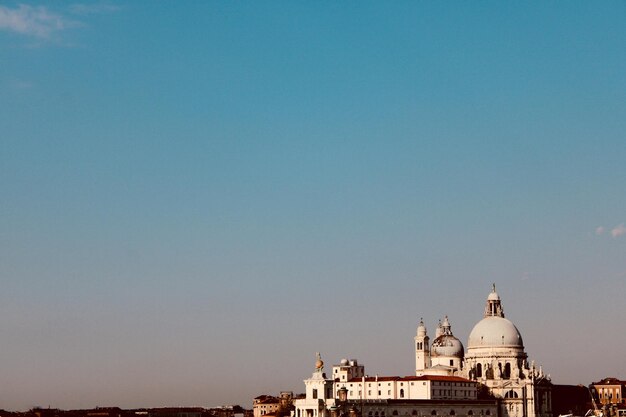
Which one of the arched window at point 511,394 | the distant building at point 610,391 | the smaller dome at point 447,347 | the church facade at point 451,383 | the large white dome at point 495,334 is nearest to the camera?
the church facade at point 451,383

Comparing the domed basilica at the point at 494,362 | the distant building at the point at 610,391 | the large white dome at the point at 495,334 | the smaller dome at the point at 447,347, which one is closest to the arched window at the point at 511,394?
the domed basilica at the point at 494,362

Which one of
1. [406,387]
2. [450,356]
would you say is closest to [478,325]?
[450,356]

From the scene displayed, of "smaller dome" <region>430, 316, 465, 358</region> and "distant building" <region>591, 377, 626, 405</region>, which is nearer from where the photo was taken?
"smaller dome" <region>430, 316, 465, 358</region>

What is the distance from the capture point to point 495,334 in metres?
117

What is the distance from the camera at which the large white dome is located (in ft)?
382

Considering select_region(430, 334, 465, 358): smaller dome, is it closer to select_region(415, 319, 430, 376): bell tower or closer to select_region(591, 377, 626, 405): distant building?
select_region(415, 319, 430, 376): bell tower

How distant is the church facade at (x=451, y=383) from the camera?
10081cm

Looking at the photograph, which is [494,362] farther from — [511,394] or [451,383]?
[451,383]

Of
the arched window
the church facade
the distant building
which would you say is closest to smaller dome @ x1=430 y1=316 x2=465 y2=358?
the church facade

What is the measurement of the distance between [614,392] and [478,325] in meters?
19.3

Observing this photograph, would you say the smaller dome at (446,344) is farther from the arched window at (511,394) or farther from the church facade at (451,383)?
the arched window at (511,394)

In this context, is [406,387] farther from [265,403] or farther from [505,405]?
[265,403]

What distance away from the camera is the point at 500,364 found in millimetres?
115625

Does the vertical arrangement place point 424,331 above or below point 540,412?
above
